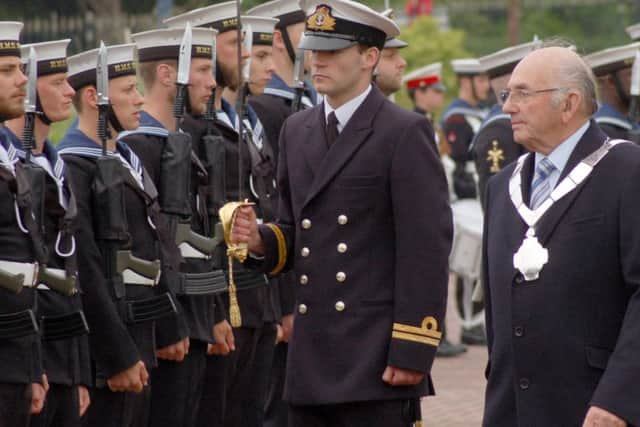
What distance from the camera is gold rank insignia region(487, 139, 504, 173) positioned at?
38.3 ft

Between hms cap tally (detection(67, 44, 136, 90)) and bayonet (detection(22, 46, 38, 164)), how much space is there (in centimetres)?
55

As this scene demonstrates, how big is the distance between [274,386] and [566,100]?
414 cm

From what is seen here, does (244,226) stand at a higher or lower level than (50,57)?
lower

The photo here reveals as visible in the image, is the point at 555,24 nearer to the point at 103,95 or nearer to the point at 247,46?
the point at 247,46

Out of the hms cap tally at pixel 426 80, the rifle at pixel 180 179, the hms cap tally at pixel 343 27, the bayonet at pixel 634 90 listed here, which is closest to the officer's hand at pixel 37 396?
the rifle at pixel 180 179

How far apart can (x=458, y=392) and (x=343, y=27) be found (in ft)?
19.8

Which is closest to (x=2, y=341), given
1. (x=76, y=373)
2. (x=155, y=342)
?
(x=76, y=373)

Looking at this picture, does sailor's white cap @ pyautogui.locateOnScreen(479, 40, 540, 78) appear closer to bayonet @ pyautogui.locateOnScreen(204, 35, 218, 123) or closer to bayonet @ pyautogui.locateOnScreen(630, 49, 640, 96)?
bayonet @ pyautogui.locateOnScreen(630, 49, 640, 96)

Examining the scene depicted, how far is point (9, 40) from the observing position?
6.88m

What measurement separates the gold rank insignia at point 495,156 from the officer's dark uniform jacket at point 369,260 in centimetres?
539

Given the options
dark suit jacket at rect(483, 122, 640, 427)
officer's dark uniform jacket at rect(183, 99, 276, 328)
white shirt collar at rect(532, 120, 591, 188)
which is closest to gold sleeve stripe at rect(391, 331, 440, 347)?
dark suit jacket at rect(483, 122, 640, 427)

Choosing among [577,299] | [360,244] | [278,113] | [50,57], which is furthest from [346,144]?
[278,113]

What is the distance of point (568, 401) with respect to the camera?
5.65 m

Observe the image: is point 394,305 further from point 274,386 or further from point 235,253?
point 274,386
